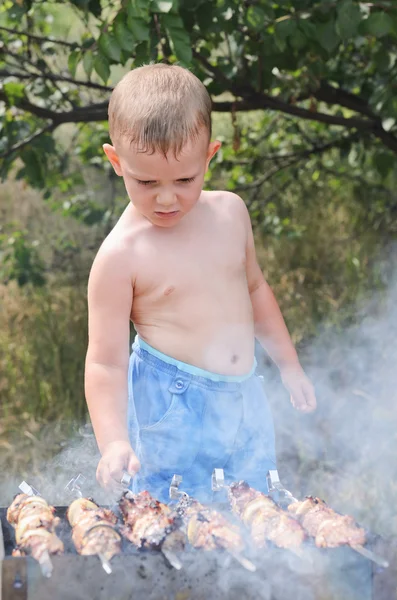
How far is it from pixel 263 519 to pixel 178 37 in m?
1.65

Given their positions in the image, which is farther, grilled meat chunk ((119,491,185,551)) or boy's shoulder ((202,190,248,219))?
boy's shoulder ((202,190,248,219))

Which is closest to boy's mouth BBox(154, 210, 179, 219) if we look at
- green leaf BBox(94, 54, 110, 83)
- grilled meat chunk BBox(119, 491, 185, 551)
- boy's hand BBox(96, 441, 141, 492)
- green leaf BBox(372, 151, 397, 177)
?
boy's hand BBox(96, 441, 141, 492)

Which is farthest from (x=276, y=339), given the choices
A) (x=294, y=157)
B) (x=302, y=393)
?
(x=294, y=157)

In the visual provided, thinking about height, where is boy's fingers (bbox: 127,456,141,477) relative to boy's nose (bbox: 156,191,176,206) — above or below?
below

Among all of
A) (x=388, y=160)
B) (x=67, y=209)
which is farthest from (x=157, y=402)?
(x=67, y=209)

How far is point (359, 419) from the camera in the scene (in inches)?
154

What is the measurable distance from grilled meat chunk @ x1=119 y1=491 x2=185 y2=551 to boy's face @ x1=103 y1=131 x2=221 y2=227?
70cm

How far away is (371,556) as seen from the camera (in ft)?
5.55

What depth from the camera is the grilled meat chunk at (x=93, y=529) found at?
5.70ft

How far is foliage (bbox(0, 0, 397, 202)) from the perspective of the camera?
9.60 ft

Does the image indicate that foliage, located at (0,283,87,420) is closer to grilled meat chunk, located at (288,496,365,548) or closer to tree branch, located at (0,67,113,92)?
tree branch, located at (0,67,113,92)

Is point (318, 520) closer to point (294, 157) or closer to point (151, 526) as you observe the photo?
point (151, 526)

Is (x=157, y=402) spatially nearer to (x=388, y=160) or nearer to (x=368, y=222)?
(x=388, y=160)

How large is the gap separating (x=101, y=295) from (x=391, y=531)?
1721 mm
